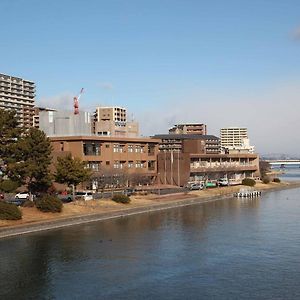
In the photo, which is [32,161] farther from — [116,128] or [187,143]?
[187,143]

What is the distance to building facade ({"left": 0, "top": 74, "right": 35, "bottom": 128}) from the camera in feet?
402

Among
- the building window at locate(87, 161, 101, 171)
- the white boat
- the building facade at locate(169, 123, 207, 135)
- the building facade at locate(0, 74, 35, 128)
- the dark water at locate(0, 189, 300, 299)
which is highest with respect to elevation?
the building facade at locate(0, 74, 35, 128)

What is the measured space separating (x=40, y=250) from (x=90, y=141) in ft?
108

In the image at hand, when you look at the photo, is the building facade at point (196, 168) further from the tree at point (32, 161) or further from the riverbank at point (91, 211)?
the tree at point (32, 161)

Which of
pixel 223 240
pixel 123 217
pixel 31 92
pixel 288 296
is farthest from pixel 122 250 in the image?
pixel 31 92

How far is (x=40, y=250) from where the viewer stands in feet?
83.7

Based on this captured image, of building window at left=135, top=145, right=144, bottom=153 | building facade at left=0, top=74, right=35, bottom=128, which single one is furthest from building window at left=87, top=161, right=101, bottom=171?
building facade at left=0, top=74, right=35, bottom=128

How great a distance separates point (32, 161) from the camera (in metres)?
34.4

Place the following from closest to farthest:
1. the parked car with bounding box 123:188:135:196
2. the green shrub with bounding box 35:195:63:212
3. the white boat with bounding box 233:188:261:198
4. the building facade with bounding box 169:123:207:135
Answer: the green shrub with bounding box 35:195:63:212 → the parked car with bounding box 123:188:135:196 → the white boat with bounding box 233:188:261:198 → the building facade with bounding box 169:123:207:135

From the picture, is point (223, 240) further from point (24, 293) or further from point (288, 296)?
point (24, 293)

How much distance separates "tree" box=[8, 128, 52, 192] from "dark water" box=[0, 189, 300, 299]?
5115mm

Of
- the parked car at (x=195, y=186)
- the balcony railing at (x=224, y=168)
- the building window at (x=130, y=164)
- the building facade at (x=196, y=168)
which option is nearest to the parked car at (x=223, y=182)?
the building facade at (x=196, y=168)

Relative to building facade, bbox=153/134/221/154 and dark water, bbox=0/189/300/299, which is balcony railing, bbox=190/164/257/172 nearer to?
building facade, bbox=153/134/221/154

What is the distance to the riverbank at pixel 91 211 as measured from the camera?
30.8 m
